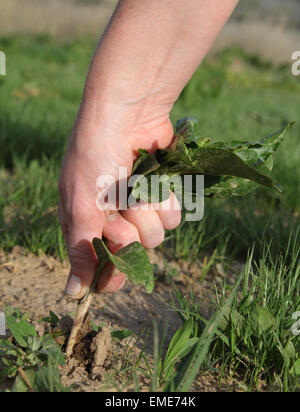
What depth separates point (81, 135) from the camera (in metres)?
1.00

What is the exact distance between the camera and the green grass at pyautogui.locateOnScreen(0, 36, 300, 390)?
1.14 metres

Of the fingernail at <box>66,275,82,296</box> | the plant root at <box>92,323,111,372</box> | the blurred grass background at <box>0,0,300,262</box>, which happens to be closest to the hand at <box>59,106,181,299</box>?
the fingernail at <box>66,275,82,296</box>

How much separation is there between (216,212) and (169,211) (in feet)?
2.94

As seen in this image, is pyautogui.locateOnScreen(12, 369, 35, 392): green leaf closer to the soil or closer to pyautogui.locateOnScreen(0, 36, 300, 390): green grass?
the soil

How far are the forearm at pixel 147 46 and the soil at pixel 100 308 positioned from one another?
60cm

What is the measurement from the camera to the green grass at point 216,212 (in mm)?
1143

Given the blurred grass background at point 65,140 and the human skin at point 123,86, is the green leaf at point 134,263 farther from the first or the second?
the blurred grass background at point 65,140

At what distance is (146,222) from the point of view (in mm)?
1142

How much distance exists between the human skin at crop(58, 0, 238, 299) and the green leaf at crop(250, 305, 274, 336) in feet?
1.47

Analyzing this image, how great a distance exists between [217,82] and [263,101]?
4.75ft

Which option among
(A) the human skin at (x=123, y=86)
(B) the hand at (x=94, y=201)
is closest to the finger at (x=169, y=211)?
(B) the hand at (x=94, y=201)

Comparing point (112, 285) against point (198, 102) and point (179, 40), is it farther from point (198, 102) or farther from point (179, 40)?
point (198, 102)
